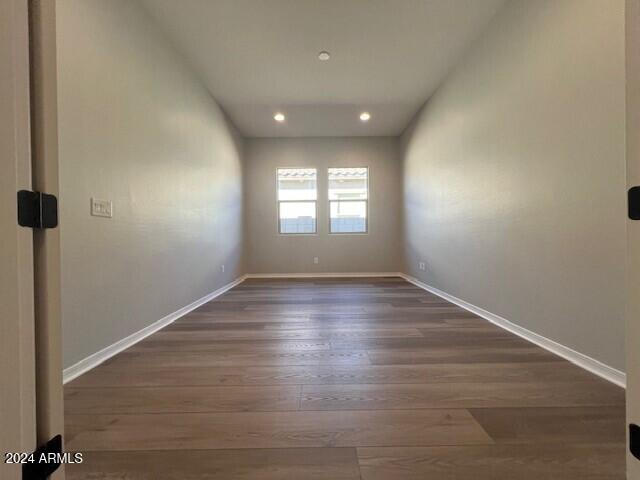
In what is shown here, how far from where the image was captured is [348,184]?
20.6 ft

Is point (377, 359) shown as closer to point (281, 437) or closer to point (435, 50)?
point (281, 437)

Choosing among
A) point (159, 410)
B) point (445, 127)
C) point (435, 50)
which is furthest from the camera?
point (445, 127)

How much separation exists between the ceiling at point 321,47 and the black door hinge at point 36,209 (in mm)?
2743

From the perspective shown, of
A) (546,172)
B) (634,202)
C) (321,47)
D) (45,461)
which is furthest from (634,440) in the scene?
(321,47)

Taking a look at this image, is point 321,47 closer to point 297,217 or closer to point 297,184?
point 297,184

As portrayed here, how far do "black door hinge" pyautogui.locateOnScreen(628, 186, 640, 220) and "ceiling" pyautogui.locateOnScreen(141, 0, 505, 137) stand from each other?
2713mm

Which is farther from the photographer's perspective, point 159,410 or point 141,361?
point 141,361

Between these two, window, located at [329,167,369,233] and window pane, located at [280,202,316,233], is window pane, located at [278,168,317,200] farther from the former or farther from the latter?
window, located at [329,167,369,233]

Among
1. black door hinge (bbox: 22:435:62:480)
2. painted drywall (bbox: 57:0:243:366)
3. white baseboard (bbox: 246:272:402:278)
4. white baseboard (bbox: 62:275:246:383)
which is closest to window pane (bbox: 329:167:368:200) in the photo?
white baseboard (bbox: 246:272:402:278)

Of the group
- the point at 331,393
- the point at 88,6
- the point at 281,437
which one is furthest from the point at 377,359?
the point at 88,6

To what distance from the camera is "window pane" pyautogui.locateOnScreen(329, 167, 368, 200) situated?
6.23m

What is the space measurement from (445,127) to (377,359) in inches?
125

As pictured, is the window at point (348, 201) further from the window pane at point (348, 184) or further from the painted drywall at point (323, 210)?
the painted drywall at point (323, 210)

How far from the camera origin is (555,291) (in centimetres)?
197
